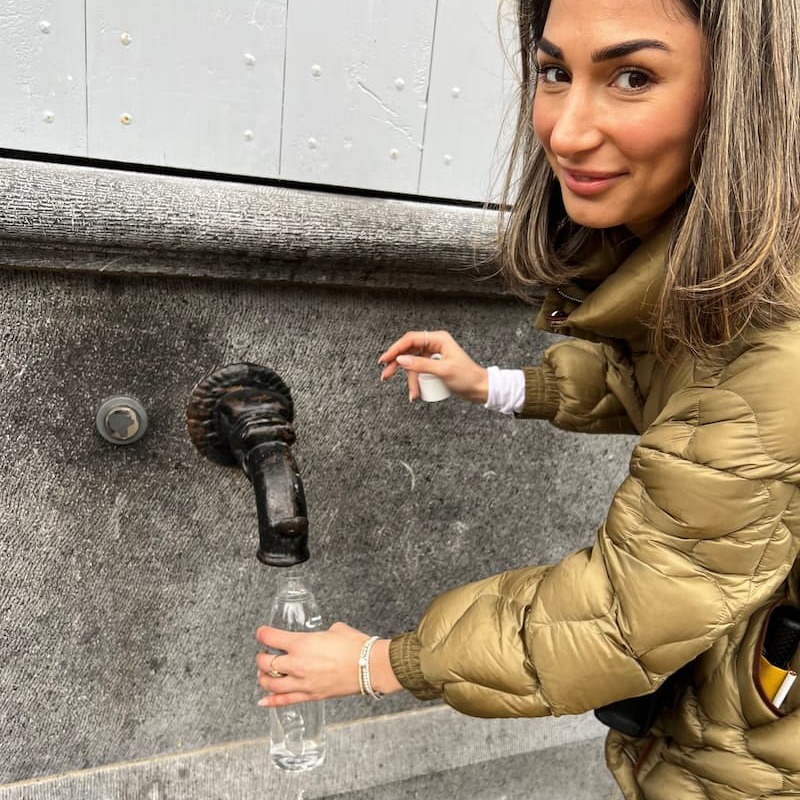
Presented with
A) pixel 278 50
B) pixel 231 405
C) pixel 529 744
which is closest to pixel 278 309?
pixel 231 405

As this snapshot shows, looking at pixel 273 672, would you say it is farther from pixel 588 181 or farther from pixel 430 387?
pixel 588 181

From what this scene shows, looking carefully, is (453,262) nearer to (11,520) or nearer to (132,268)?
(132,268)

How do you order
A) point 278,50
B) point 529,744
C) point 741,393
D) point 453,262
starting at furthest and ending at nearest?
point 529,744 < point 453,262 < point 278,50 < point 741,393

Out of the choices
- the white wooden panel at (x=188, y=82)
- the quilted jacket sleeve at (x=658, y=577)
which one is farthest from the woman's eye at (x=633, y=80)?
the white wooden panel at (x=188, y=82)

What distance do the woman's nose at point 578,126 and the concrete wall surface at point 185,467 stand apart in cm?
53

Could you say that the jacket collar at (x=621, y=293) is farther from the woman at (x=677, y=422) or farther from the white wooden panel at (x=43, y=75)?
the white wooden panel at (x=43, y=75)

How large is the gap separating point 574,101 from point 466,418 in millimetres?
899

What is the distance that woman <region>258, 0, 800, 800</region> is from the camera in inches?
45.2

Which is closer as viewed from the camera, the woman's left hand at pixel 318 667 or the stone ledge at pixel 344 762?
the woman's left hand at pixel 318 667

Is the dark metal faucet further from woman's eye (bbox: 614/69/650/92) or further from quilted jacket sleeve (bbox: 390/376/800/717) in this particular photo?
woman's eye (bbox: 614/69/650/92)

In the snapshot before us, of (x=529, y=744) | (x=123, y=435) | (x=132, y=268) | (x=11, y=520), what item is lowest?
(x=529, y=744)

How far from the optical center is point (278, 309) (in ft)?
5.48

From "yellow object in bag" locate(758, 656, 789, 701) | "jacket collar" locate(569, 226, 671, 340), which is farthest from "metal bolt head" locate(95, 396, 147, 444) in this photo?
"yellow object in bag" locate(758, 656, 789, 701)

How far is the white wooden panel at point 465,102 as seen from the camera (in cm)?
178
